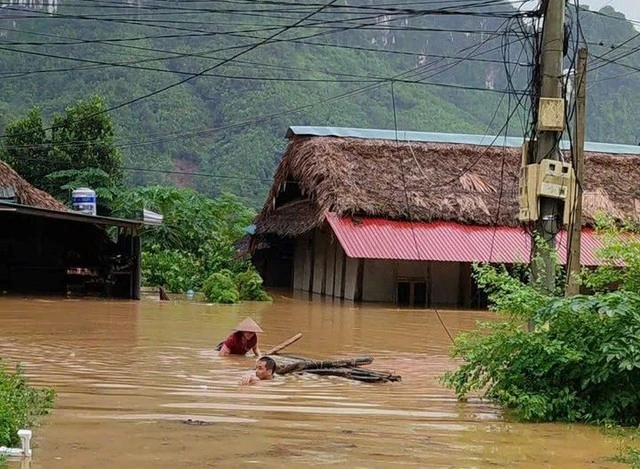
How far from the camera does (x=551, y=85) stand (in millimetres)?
10188

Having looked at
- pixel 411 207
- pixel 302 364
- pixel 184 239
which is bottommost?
pixel 302 364

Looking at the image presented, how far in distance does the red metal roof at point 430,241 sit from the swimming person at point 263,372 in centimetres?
1281

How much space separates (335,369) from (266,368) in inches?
32.8

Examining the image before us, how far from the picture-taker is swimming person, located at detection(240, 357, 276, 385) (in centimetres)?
967

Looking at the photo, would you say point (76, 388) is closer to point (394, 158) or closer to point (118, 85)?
point (394, 158)

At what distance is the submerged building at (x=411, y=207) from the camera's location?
24344 mm

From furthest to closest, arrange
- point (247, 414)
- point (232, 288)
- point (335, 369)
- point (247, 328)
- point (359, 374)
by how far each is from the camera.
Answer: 1. point (232, 288)
2. point (247, 328)
3. point (335, 369)
4. point (359, 374)
5. point (247, 414)

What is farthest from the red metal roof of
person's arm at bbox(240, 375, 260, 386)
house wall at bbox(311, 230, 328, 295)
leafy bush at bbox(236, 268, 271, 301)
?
person's arm at bbox(240, 375, 260, 386)

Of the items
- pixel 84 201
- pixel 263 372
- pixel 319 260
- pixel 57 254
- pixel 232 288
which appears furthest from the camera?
pixel 319 260

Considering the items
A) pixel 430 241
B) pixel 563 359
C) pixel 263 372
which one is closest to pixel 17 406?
pixel 263 372

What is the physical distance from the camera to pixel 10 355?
11.4m

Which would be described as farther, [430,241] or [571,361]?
[430,241]

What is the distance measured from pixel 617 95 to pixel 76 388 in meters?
58.5

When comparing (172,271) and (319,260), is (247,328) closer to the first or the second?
(172,271)
